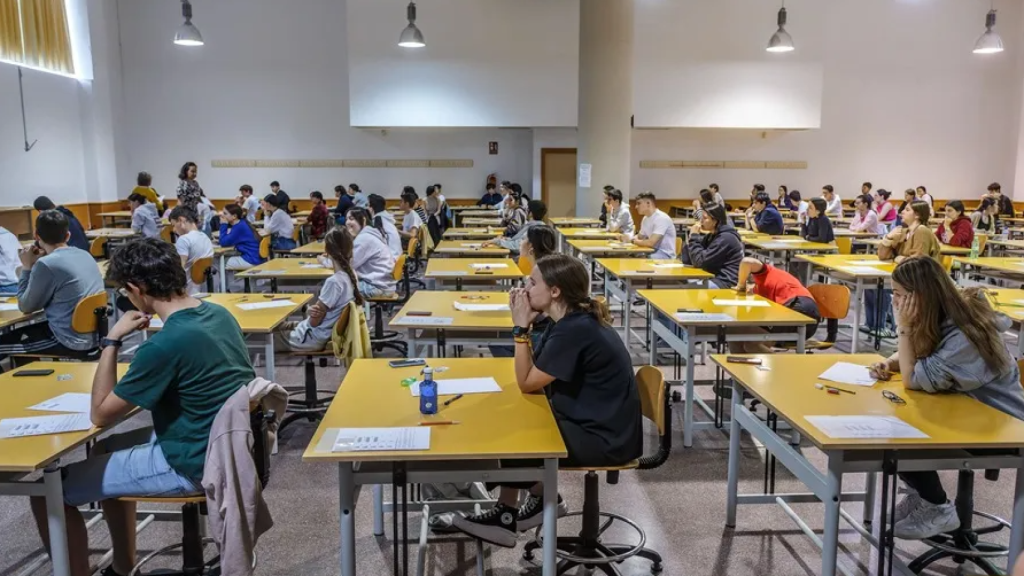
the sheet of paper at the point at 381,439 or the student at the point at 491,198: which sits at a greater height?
the student at the point at 491,198

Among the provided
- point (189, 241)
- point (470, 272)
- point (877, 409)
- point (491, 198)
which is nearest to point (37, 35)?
point (189, 241)

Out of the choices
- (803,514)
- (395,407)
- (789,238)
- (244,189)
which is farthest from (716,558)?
(244,189)

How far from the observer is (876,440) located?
2350 mm

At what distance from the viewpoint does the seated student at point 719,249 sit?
608cm

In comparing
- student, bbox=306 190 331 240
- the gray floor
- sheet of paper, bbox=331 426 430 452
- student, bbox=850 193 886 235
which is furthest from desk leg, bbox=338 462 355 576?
student, bbox=850 193 886 235

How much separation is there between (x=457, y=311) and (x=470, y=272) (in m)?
1.73

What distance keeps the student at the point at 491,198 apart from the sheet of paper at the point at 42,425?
13656 mm

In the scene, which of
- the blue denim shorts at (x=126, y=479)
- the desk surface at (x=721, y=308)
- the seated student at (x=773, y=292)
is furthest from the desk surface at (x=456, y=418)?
the seated student at (x=773, y=292)

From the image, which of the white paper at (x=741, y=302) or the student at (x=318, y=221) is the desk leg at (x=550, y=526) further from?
the student at (x=318, y=221)

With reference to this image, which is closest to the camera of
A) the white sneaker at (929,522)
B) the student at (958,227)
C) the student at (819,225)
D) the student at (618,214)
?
the white sneaker at (929,522)

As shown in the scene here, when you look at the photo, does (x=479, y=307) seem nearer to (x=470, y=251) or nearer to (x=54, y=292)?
(x=54, y=292)

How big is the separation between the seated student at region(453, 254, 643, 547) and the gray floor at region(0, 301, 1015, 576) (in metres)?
0.42

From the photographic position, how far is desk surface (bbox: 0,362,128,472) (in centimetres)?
221

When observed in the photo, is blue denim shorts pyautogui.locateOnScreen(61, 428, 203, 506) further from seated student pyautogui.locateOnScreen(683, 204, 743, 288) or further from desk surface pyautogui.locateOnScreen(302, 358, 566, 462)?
seated student pyautogui.locateOnScreen(683, 204, 743, 288)
